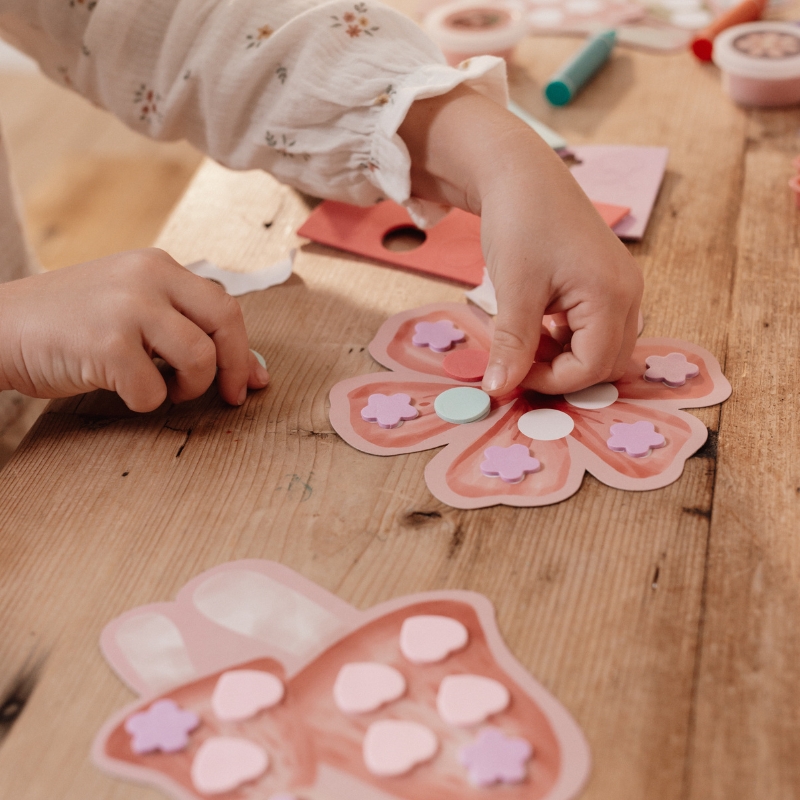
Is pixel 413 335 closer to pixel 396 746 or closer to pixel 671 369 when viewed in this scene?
pixel 671 369

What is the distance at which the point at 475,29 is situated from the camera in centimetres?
98

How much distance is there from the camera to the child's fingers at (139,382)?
540 mm

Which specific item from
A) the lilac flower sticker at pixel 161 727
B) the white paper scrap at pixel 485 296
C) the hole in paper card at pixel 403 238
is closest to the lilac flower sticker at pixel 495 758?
the lilac flower sticker at pixel 161 727

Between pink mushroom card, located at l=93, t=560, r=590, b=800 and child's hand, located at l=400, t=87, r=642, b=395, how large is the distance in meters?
0.19

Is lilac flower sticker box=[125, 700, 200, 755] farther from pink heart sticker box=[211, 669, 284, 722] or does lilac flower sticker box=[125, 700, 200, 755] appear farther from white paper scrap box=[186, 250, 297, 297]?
white paper scrap box=[186, 250, 297, 297]

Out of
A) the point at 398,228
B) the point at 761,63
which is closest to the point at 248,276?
the point at 398,228

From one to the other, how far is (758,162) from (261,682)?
69 centimetres

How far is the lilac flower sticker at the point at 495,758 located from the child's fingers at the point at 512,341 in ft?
0.79

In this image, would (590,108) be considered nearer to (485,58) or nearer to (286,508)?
(485,58)

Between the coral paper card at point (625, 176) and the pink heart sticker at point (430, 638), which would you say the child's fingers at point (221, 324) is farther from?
the coral paper card at point (625, 176)

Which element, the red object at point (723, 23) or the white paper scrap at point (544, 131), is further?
the red object at point (723, 23)

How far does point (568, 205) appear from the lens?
0.57 metres

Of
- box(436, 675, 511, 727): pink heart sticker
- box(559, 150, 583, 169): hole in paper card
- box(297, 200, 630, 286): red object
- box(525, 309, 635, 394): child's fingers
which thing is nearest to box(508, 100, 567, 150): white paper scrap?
box(559, 150, 583, 169): hole in paper card

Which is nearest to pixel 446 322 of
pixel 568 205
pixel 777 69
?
pixel 568 205
